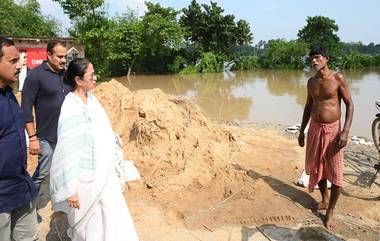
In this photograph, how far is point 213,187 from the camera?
4.56 metres

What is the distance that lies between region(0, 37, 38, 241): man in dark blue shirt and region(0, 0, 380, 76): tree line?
20.0 metres

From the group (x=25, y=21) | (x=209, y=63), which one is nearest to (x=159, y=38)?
(x=209, y=63)

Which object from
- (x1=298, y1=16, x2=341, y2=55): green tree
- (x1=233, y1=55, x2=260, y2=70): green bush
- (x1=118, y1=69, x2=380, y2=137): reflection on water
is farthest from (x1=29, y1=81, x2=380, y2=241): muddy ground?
(x1=298, y1=16, x2=341, y2=55): green tree

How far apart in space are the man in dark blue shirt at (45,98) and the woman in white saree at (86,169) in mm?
948

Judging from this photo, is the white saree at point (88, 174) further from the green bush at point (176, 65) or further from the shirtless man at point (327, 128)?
the green bush at point (176, 65)

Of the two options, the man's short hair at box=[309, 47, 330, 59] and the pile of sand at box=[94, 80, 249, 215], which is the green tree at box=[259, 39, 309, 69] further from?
the man's short hair at box=[309, 47, 330, 59]

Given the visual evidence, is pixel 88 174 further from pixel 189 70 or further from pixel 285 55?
pixel 285 55

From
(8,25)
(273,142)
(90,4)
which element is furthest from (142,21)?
(273,142)

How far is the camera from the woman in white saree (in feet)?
8.20

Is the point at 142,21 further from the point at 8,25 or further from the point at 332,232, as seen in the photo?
the point at 332,232

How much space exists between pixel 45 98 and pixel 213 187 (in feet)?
7.29

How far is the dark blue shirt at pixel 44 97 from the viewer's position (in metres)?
3.49

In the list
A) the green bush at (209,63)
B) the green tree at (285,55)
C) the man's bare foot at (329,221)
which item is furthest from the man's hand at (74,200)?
the green tree at (285,55)

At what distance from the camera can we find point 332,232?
364 centimetres
